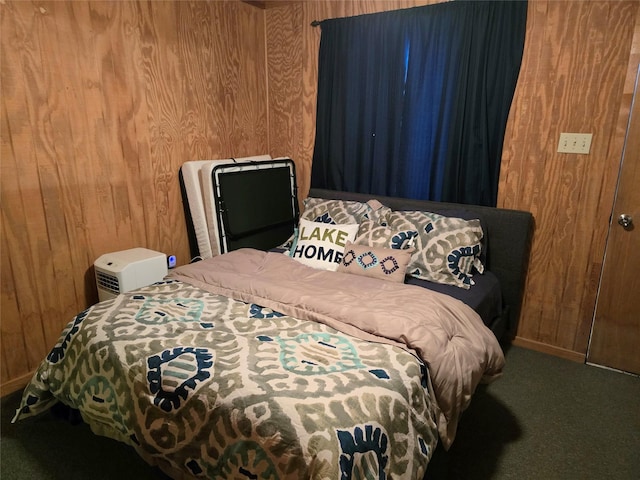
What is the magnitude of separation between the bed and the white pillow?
202mm

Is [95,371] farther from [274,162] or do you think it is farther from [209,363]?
[274,162]

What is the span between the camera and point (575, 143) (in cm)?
242

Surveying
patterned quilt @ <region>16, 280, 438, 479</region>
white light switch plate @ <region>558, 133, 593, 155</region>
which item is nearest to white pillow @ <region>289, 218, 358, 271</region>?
patterned quilt @ <region>16, 280, 438, 479</region>

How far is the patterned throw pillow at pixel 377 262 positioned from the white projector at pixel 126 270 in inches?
43.0

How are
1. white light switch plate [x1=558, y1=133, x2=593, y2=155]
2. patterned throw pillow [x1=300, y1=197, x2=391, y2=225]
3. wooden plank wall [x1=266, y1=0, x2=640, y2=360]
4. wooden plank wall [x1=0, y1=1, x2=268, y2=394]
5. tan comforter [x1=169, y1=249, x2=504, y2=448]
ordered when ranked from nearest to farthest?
tan comforter [x1=169, y1=249, x2=504, y2=448]
wooden plank wall [x1=0, y1=1, x2=268, y2=394]
wooden plank wall [x1=266, y1=0, x2=640, y2=360]
white light switch plate [x1=558, y1=133, x2=593, y2=155]
patterned throw pillow [x1=300, y1=197, x2=391, y2=225]

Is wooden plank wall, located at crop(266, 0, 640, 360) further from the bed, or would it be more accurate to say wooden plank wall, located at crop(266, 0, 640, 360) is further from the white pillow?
the white pillow

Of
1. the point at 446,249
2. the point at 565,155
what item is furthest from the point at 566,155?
the point at 446,249

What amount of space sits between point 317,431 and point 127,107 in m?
2.24

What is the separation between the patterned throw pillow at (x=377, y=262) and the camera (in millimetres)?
2326

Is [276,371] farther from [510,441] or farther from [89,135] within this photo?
[89,135]

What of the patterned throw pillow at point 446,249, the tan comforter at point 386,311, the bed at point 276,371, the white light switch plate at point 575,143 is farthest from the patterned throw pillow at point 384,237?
the white light switch plate at point 575,143

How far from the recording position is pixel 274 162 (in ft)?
10.8

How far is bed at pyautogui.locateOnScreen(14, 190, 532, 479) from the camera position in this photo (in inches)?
49.5

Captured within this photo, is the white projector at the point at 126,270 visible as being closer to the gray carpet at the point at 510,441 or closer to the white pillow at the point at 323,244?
the gray carpet at the point at 510,441
